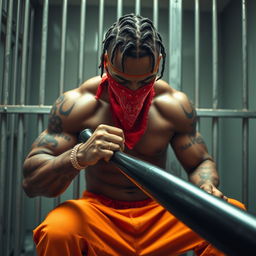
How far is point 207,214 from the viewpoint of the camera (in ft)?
1.21

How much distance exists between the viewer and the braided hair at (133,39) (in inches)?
36.4

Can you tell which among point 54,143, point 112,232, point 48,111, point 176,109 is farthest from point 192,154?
point 48,111

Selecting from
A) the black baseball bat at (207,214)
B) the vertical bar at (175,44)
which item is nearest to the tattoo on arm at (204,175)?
the vertical bar at (175,44)

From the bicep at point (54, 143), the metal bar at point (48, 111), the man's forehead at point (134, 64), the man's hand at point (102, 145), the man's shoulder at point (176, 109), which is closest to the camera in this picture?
the man's hand at point (102, 145)

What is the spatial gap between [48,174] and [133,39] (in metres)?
0.54

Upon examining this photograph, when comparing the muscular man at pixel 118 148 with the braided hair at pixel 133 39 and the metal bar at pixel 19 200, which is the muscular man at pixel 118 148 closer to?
the braided hair at pixel 133 39

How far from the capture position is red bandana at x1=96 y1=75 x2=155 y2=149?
100cm

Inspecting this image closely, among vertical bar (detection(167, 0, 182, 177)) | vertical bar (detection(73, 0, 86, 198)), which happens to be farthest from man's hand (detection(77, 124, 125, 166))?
vertical bar (detection(167, 0, 182, 177))

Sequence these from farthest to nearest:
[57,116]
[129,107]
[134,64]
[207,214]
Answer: [57,116] → [129,107] → [134,64] → [207,214]

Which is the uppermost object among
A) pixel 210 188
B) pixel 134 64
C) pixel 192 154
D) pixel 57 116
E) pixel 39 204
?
pixel 134 64

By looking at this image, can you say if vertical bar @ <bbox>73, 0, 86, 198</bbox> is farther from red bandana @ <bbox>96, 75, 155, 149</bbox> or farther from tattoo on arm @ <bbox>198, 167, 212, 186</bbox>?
tattoo on arm @ <bbox>198, 167, 212, 186</bbox>

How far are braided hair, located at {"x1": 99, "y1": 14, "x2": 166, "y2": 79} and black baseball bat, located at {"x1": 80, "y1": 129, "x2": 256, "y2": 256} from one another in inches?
20.3

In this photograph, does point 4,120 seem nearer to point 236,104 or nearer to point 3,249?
point 3,249

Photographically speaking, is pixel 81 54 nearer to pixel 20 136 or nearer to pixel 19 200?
pixel 20 136
